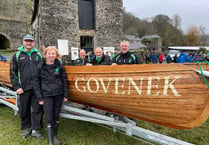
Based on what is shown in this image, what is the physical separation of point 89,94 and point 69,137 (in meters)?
1.17

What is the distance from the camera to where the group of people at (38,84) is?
2.48m

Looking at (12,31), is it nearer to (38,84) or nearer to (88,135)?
(38,84)

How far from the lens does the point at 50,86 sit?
246cm

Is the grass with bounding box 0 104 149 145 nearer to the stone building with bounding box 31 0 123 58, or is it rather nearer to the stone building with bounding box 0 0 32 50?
the stone building with bounding box 31 0 123 58

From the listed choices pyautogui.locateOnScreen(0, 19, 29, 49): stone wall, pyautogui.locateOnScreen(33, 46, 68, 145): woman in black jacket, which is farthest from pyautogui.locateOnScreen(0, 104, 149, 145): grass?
pyautogui.locateOnScreen(0, 19, 29, 49): stone wall

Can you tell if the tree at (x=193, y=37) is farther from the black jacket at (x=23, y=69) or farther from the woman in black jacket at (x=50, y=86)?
the black jacket at (x=23, y=69)

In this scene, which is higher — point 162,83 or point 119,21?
point 119,21

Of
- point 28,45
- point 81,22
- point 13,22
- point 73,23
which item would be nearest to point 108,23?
point 81,22

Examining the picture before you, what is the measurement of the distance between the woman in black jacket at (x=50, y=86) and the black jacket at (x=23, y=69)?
0.28 metres

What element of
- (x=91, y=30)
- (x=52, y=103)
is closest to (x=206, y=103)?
(x=52, y=103)

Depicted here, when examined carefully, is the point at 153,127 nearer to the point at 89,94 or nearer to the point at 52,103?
the point at 89,94

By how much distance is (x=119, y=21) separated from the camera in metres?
11.7

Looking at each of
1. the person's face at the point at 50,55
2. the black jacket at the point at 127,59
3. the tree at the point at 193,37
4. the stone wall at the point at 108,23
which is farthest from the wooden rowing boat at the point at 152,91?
the tree at the point at 193,37

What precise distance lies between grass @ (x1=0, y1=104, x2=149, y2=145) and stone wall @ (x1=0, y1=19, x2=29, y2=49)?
2181 centimetres
